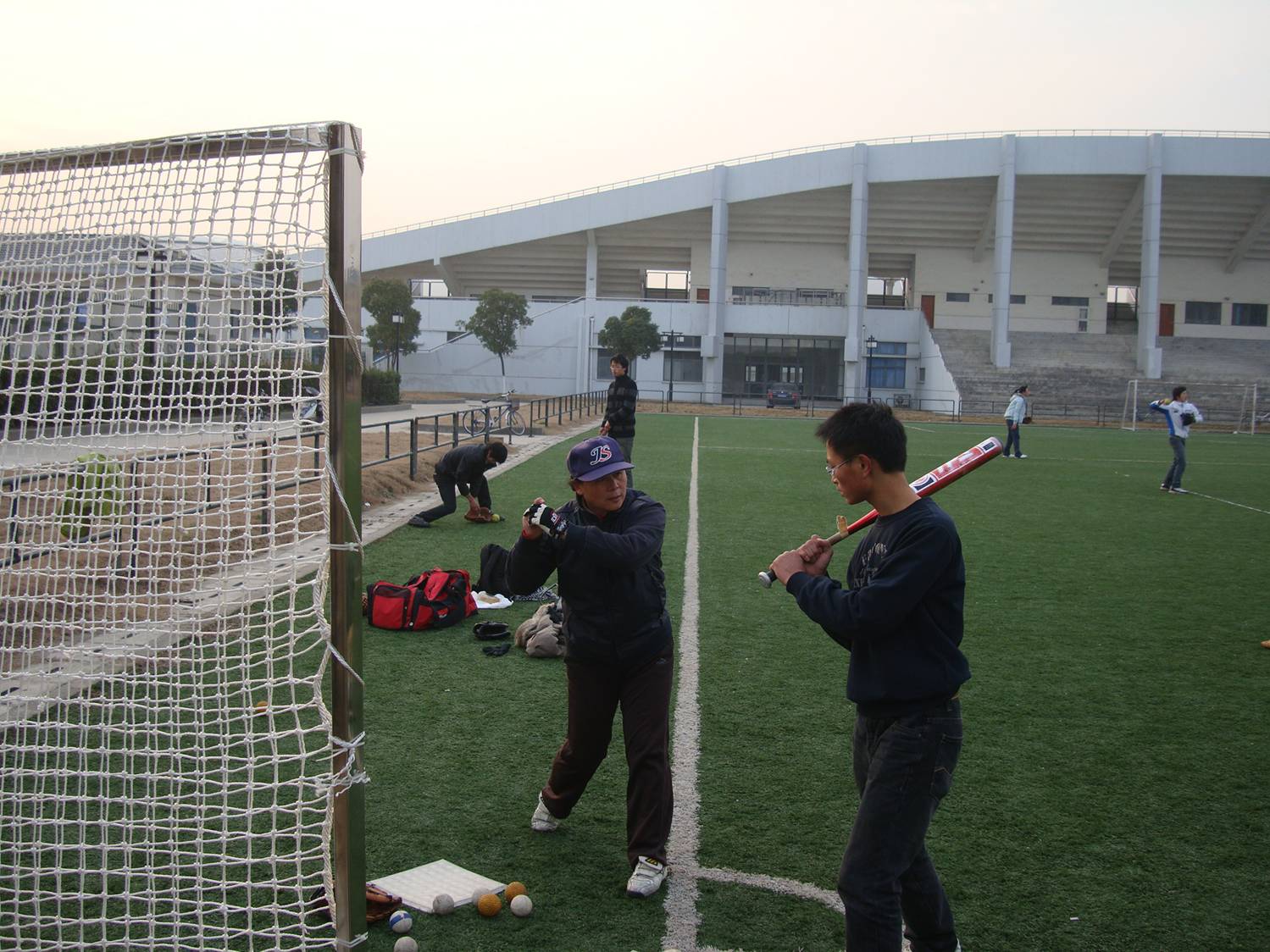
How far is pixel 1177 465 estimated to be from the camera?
17.5 meters

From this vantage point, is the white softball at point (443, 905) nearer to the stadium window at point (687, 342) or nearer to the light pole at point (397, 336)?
the light pole at point (397, 336)

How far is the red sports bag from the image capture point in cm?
767

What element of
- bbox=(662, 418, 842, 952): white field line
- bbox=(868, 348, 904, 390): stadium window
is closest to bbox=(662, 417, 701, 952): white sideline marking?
bbox=(662, 418, 842, 952): white field line

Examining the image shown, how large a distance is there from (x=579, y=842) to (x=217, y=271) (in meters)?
2.64

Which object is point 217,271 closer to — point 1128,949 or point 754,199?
point 1128,949

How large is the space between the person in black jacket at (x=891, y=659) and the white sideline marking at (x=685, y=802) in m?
0.89

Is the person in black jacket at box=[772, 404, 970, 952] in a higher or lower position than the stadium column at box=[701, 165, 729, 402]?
lower

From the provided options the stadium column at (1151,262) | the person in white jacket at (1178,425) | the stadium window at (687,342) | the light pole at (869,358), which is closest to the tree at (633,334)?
the stadium window at (687,342)

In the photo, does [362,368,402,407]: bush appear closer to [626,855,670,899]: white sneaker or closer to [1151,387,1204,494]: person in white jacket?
[1151,387,1204,494]: person in white jacket

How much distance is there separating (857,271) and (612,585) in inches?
2131

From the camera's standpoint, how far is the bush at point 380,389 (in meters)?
37.1

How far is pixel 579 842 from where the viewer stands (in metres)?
4.32

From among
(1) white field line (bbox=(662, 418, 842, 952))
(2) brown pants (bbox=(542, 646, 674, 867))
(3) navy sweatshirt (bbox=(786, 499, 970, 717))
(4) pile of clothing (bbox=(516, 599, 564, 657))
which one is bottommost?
(1) white field line (bbox=(662, 418, 842, 952))

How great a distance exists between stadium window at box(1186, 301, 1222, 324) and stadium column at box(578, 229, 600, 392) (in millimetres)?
34199
